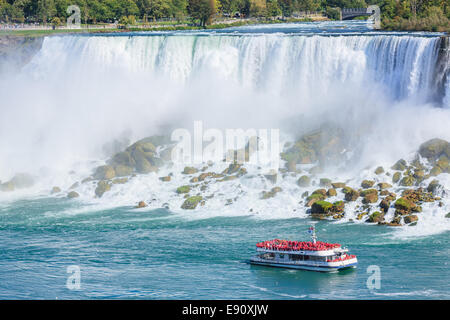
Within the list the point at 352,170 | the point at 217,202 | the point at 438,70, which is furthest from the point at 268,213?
the point at 438,70

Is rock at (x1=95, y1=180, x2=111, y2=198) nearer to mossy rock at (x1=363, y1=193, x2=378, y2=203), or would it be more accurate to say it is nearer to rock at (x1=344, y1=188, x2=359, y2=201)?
rock at (x1=344, y1=188, x2=359, y2=201)

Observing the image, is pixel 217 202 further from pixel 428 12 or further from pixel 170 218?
pixel 428 12

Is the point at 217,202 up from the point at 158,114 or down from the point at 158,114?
down

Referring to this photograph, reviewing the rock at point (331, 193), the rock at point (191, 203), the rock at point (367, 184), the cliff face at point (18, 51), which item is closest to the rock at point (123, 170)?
the rock at point (191, 203)

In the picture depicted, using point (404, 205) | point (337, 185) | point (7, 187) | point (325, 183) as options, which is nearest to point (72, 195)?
point (7, 187)

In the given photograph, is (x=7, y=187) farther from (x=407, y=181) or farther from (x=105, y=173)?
(x=407, y=181)

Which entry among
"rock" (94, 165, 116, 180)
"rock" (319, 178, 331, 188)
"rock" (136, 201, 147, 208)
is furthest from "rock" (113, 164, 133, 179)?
"rock" (319, 178, 331, 188)

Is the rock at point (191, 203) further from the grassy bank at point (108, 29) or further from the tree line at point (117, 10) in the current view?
the tree line at point (117, 10)
